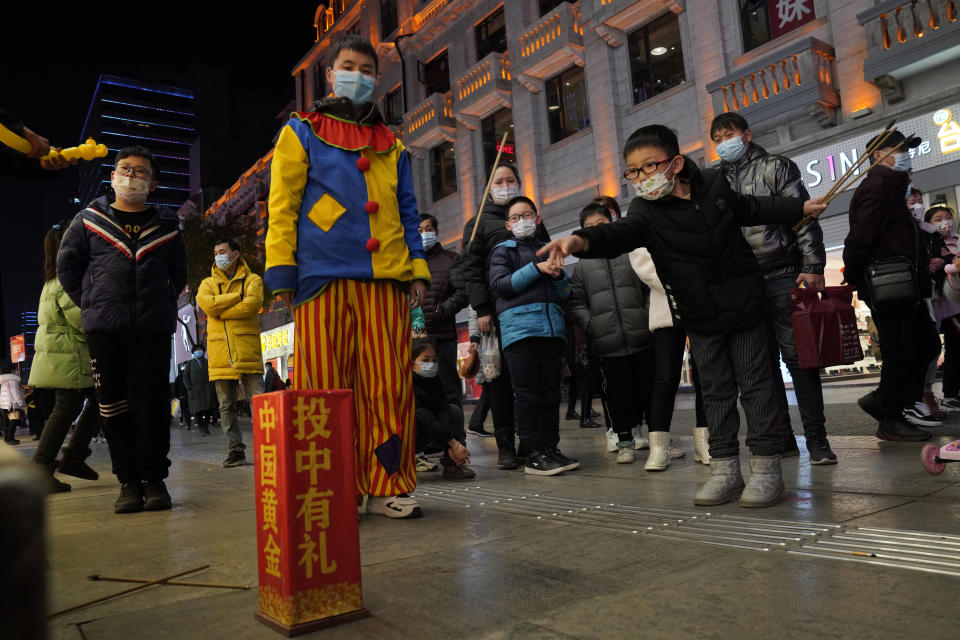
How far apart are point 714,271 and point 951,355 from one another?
5.19m

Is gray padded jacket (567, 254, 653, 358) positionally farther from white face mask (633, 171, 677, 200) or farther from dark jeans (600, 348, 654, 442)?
white face mask (633, 171, 677, 200)

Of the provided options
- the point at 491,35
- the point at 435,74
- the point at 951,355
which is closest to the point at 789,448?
the point at 951,355

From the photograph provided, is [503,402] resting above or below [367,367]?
below

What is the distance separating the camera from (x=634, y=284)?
518 cm

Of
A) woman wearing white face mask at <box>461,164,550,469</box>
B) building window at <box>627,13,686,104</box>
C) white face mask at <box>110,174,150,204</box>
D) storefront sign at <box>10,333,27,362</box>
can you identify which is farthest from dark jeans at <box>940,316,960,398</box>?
storefront sign at <box>10,333,27,362</box>

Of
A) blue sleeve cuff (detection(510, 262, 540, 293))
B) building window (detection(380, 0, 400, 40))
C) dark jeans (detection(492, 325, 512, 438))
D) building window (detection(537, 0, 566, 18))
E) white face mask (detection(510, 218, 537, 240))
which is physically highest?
building window (detection(380, 0, 400, 40))

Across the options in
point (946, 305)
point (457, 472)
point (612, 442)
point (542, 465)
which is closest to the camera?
point (542, 465)

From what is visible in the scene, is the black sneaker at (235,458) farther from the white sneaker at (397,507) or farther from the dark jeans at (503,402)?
the white sneaker at (397,507)

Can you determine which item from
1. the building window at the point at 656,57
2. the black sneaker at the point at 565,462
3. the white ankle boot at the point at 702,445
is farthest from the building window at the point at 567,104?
the black sneaker at the point at 565,462

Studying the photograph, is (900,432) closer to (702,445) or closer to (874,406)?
(874,406)

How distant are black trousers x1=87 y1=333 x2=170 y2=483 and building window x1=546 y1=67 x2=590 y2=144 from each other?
51.3ft

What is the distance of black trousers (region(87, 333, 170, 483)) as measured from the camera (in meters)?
4.05

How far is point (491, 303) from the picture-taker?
16.9 feet

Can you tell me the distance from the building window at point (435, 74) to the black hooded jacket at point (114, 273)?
20441mm
